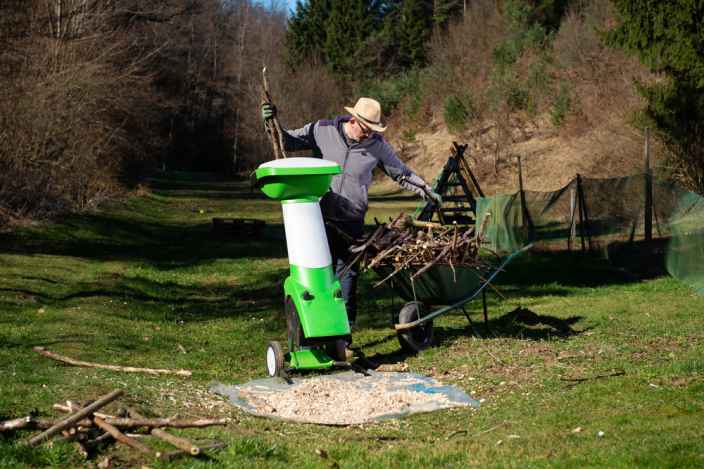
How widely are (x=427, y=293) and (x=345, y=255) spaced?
3.32 ft

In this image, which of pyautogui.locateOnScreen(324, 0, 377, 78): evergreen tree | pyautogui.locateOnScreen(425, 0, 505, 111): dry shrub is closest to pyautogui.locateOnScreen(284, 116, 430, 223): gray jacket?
pyautogui.locateOnScreen(425, 0, 505, 111): dry shrub

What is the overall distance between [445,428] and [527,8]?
56804mm

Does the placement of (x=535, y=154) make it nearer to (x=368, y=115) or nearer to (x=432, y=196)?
(x=432, y=196)

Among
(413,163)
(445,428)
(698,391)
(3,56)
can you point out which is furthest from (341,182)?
(413,163)

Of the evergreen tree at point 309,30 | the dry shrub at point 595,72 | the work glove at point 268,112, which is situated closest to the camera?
the work glove at point 268,112

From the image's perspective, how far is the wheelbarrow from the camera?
9.64 meters

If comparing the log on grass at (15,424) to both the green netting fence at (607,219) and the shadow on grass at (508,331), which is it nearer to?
the shadow on grass at (508,331)

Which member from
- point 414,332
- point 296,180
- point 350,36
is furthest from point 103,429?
point 350,36

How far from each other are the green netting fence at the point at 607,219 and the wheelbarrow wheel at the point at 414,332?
4.14 m

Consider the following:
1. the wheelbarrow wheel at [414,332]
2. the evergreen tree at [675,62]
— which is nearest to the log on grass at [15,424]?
the wheelbarrow wheel at [414,332]

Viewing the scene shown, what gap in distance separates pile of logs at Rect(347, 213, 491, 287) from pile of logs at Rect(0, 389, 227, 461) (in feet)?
10.5

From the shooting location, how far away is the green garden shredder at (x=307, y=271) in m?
8.34

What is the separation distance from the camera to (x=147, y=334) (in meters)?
12.0

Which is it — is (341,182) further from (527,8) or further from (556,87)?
(527,8)
